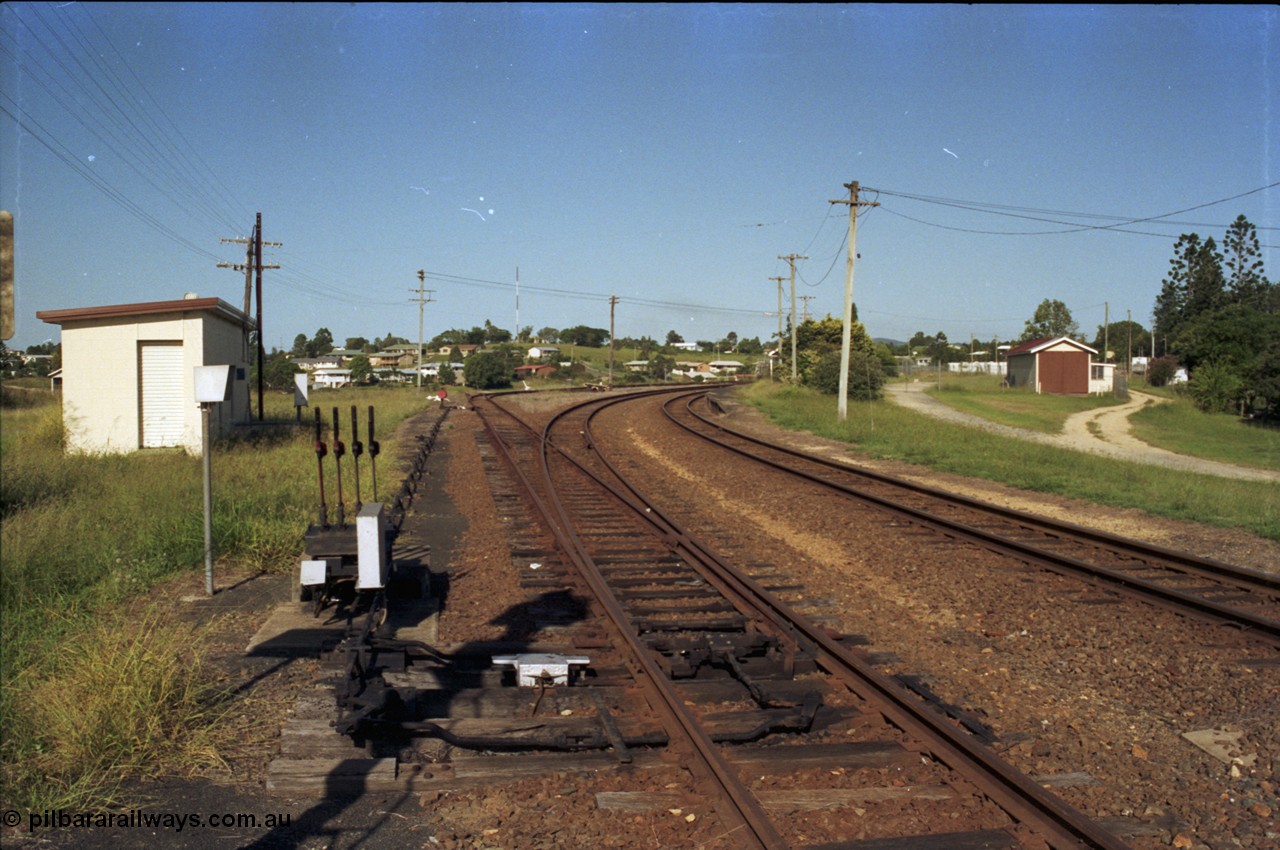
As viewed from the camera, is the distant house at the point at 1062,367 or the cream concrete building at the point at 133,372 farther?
the distant house at the point at 1062,367

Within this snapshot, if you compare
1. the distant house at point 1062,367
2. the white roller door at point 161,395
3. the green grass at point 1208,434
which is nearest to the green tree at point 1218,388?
the green grass at point 1208,434

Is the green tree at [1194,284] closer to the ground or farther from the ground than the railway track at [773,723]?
farther from the ground

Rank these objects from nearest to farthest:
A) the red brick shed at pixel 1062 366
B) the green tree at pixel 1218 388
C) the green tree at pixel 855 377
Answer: the green tree at pixel 855 377
the green tree at pixel 1218 388
the red brick shed at pixel 1062 366

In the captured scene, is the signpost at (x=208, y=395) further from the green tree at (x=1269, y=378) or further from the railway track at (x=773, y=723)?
the green tree at (x=1269, y=378)

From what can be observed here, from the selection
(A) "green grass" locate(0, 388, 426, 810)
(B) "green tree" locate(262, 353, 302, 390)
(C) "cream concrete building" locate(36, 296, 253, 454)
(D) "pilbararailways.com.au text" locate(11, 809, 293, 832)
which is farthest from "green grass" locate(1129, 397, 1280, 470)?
(B) "green tree" locate(262, 353, 302, 390)

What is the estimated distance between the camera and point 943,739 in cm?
482

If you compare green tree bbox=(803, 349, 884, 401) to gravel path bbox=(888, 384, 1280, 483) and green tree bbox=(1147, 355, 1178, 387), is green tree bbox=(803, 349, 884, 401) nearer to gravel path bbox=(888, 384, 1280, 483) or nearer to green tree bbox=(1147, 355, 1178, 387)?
gravel path bbox=(888, 384, 1280, 483)

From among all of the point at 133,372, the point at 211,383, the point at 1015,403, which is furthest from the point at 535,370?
the point at 211,383

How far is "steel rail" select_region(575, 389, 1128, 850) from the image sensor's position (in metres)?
3.92

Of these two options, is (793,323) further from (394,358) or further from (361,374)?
(394,358)

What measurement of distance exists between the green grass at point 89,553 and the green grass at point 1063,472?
1013 cm

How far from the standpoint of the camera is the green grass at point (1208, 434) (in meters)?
25.2

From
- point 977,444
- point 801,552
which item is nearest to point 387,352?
point 977,444

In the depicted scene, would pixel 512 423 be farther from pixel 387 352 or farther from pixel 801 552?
pixel 387 352
